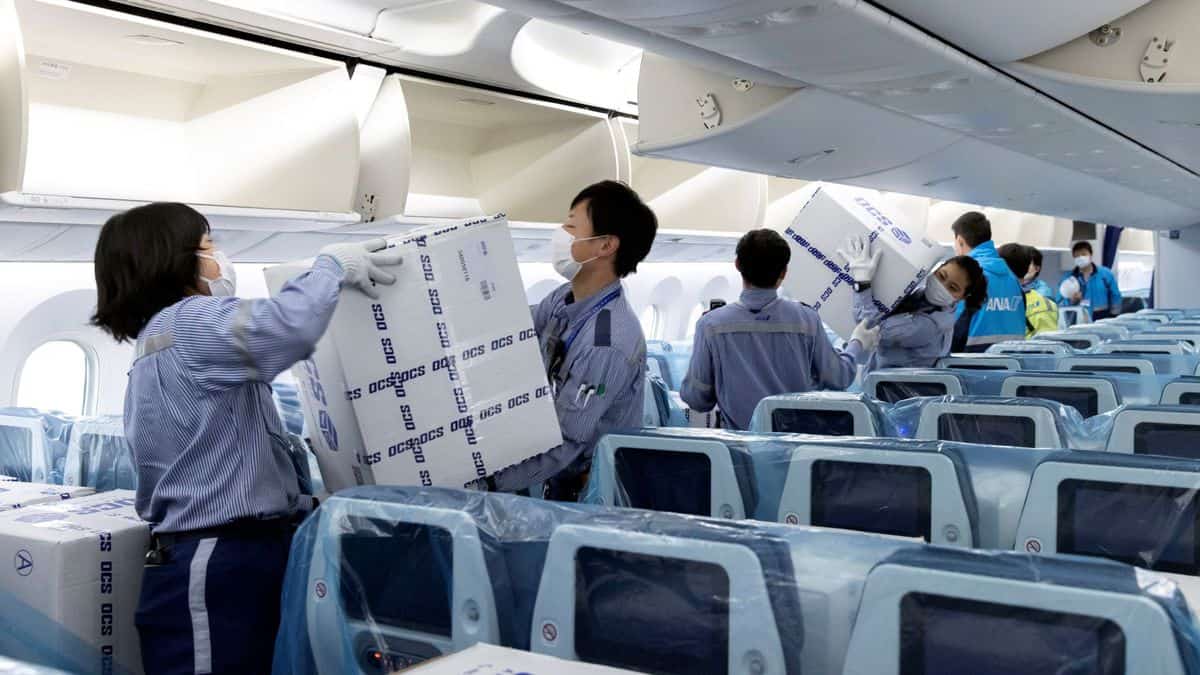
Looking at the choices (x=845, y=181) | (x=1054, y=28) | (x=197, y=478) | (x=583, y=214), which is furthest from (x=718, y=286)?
(x=197, y=478)

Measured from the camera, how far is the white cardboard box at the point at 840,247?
5.75 meters

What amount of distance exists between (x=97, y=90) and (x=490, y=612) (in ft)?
14.3

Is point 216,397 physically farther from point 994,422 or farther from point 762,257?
point 762,257

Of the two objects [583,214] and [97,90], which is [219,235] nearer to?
[97,90]

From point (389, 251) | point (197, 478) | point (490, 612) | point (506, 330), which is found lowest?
point (490, 612)

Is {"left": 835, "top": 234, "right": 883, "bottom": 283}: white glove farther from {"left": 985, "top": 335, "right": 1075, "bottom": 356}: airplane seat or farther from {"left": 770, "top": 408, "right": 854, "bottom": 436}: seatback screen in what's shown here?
{"left": 770, "top": 408, "right": 854, "bottom": 436}: seatback screen

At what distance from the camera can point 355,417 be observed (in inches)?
98.9

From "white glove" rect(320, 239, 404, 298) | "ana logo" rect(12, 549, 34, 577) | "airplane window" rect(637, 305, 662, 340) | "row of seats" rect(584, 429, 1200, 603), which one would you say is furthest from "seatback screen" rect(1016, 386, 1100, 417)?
"airplane window" rect(637, 305, 662, 340)

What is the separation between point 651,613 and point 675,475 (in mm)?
1184

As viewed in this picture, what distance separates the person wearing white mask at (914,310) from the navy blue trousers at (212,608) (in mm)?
4068

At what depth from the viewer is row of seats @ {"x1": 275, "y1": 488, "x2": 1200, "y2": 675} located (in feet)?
4.74

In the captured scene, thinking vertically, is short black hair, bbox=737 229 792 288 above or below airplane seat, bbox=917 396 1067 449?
above

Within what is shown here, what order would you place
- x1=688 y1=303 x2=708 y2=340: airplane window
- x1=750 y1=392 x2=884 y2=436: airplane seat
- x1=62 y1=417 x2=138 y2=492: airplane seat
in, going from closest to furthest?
x1=750 y1=392 x2=884 y2=436: airplane seat → x1=62 y1=417 x2=138 y2=492: airplane seat → x1=688 y1=303 x2=708 y2=340: airplane window

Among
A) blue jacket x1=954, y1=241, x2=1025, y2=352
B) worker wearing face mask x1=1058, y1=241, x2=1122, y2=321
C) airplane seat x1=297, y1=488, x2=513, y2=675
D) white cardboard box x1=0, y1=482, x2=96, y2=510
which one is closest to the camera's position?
airplane seat x1=297, y1=488, x2=513, y2=675
